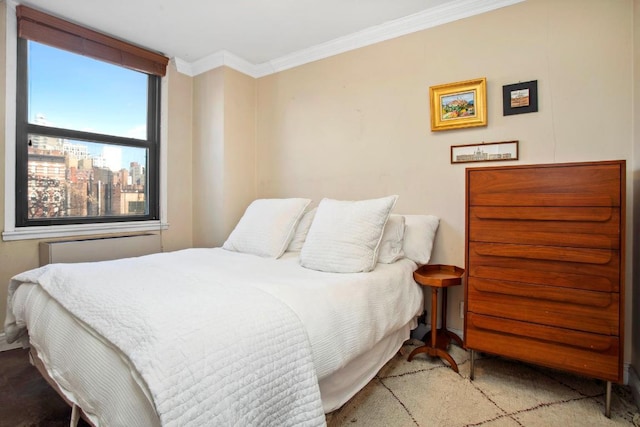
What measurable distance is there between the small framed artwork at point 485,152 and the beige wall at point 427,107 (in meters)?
0.05

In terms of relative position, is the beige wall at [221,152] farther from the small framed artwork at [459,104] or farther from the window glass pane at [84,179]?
the small framed artwork at [459,104]

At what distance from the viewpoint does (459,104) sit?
217cm

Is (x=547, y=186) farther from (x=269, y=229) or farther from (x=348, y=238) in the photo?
(x=269, y=229)

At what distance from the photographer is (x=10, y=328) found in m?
1.57

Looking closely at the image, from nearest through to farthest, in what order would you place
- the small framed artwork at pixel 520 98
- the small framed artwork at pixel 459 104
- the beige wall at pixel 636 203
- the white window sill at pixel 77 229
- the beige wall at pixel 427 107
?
the beige wall at pixel 636 203 < the beige wall at pixel 427 107 < the small framed artwork at pixel 520 98 < the small framed artwork at pixel 459 104 < the white window sill at pixel 77 229

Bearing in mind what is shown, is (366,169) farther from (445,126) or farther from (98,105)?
(98,105)

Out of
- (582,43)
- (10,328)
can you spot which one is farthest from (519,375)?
(10,328)

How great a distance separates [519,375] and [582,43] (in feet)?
6.47

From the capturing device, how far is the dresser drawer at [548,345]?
142cm

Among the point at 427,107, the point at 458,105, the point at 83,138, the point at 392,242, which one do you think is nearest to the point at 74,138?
the point at 83,138

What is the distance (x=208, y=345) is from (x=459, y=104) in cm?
214

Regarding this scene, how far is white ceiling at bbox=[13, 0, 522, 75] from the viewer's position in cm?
220

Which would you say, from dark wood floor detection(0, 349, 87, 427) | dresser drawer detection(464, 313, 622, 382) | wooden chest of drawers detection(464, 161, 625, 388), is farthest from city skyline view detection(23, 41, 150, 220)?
dresser drawer detection(464, 313, 622, 382)

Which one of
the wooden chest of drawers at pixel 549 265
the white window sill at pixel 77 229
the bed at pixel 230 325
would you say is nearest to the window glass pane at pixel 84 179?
the white window sill at pixel 77 229
